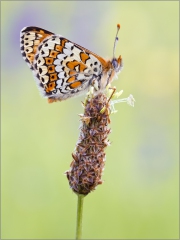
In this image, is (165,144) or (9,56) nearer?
(165,144)

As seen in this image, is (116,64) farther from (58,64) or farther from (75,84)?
(58,64)

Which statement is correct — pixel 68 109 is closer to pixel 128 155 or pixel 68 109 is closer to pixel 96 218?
pixel 128 155

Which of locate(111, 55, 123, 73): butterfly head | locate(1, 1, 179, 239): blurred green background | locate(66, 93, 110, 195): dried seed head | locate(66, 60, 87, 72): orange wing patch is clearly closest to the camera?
locate(66, 93, 110, 195): dried seed head

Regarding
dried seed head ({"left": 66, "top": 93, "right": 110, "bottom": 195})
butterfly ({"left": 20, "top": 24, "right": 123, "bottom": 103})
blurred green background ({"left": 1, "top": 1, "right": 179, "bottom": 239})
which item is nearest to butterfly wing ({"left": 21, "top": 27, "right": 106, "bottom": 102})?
butterfly ({"left": 20, "top": 24, "right": 123, "bottom": 103})

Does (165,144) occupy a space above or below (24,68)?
below

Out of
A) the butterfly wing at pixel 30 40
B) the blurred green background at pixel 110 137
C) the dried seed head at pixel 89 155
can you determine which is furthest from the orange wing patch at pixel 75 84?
the blurred green background at pixel 110 137

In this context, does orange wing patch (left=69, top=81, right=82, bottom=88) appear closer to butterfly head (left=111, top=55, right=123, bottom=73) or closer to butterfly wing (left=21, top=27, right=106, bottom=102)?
butterfly wing (left=21, top=27, right=106, bottom=102)

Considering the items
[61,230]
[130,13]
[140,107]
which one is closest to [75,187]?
[61,230]
